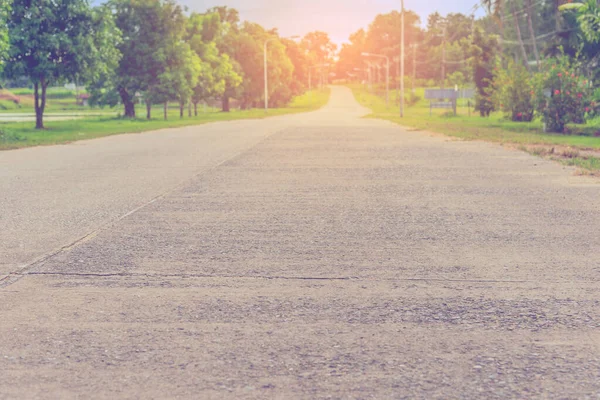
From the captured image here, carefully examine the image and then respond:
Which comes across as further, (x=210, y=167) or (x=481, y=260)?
(x=210, y=167)

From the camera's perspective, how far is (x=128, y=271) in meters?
6.61

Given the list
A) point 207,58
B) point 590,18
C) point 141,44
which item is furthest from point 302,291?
point 207,58

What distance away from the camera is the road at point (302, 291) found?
4.07 metres

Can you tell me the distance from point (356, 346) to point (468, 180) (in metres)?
9.37

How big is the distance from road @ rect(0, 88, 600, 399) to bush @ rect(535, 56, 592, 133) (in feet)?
57.0

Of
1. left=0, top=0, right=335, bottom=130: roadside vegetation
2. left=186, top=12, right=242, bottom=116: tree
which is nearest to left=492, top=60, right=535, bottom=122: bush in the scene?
left=0, top=0, right=335, bottom=130: roadside vegetation

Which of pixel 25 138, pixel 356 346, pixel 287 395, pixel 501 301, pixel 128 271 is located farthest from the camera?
pixel 25 138

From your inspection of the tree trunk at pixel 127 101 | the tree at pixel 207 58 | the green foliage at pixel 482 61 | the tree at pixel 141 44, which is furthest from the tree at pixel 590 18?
the tree at pixel 207 58

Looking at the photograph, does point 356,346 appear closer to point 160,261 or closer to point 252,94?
point 160,261

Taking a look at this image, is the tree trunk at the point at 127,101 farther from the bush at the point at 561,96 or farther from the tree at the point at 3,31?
the bush at the point at 561,96

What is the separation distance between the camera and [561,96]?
28.7 m

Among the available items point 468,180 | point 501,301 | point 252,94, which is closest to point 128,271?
point 501,301

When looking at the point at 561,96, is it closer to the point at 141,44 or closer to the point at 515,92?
the point at 515,92

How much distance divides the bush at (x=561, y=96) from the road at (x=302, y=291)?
17379 mm
